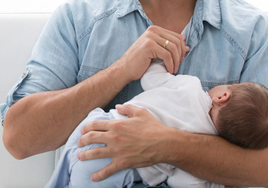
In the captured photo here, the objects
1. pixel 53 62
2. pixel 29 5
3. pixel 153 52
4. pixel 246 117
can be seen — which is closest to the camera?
pixel 246 117

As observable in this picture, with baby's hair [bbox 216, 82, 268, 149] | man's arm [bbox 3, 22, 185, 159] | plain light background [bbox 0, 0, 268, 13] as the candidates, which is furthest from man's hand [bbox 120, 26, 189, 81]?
plain light background [bbox 0, 0, 268, 13]

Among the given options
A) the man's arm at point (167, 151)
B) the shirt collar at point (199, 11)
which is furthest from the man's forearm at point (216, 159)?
the shirt collar at point (199, 11)

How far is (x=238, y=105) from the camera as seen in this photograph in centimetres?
100

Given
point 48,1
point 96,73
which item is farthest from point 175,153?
point 48,1

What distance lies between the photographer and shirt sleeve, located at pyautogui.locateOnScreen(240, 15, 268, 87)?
125cm

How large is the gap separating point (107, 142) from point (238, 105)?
1.36 ft

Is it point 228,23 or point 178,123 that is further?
point 228,23

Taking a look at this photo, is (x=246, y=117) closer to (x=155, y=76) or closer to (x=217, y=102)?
(x=217, y=102)

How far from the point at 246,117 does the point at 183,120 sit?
20 centimetres

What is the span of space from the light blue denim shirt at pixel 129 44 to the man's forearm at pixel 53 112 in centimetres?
10

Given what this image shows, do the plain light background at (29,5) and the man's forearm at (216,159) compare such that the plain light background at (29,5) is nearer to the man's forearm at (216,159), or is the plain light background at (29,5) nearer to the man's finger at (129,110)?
the man's finger at (129,110)

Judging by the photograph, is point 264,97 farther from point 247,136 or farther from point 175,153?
point 175,153

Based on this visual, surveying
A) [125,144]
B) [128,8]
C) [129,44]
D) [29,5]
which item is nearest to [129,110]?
[125,144]

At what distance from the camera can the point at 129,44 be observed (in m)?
1.28
